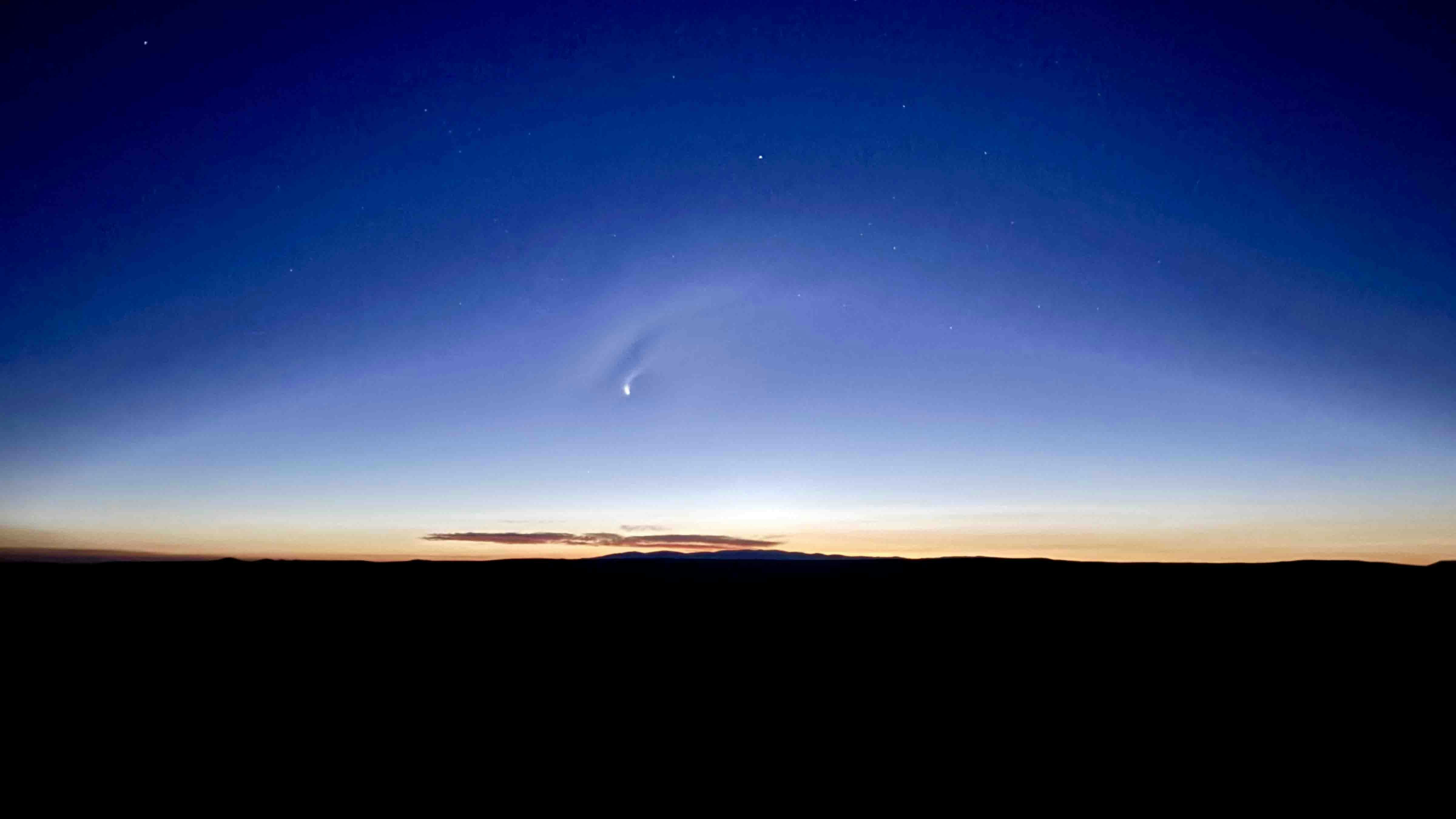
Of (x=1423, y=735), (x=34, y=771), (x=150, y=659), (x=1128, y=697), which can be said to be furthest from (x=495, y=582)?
(x=1423, y=735)

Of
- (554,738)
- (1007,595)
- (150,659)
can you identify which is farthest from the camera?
(1007,595)

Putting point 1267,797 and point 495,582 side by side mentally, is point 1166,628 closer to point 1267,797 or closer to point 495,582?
point 1267,797

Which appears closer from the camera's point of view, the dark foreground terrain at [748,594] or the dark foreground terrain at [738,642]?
the dark foreground terrain at [738,642]

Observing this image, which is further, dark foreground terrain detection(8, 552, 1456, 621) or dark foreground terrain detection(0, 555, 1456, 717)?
dark foreground terrain detection(8, 552, 1456, 621)

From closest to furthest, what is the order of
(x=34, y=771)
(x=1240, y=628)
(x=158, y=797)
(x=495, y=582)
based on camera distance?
1. (x=158, y=797)
2. (x=34, y=771)
3. (x=1240, y=628)
4. (x=495, y=582)

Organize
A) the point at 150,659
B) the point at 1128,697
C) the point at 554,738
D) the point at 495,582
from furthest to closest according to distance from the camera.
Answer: the point at 495,582
the point at 150,659
the point at 1128,697
the point at 554,738

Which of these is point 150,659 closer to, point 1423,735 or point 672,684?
point 672,684

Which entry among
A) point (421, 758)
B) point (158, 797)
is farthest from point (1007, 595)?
point (158, 797)

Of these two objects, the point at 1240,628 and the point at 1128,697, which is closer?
the point at 1128,697

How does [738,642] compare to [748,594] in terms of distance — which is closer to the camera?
[738,642]
